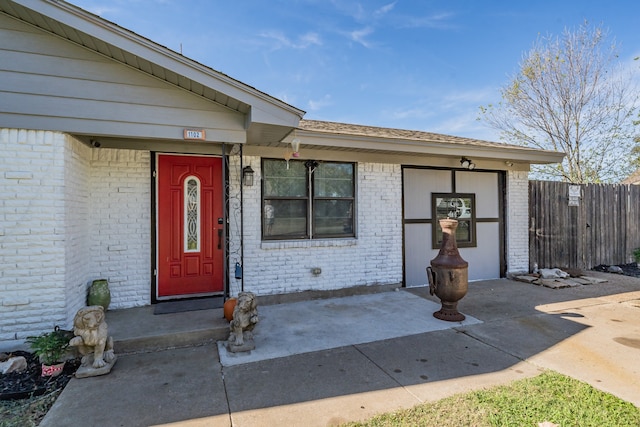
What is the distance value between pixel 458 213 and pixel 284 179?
384 centimetres

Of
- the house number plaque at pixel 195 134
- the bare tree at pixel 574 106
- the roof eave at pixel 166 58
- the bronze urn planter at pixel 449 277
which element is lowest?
the bronze urn planter at pixel 449 277

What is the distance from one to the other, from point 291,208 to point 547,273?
5769mm

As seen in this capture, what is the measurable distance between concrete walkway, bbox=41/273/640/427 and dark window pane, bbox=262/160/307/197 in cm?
212

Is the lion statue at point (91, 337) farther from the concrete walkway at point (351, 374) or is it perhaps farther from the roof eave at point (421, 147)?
the roof eave at point (421, 147)

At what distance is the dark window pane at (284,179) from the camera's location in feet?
18.0

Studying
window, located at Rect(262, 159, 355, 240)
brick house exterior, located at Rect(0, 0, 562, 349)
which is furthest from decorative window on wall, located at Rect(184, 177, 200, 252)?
window, located at Rect(262, 159, 355, 240)

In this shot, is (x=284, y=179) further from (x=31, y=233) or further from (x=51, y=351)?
(x=51, y=351)

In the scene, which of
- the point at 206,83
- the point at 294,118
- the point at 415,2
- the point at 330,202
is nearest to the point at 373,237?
the point at 330,202

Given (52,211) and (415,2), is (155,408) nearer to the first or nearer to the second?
(52,211)

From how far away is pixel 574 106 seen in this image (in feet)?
42.0

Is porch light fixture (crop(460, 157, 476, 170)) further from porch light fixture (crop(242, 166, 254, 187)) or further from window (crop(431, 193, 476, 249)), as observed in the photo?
porch light fixture (crop(242, 166, 254, 187))

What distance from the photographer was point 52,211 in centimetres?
354

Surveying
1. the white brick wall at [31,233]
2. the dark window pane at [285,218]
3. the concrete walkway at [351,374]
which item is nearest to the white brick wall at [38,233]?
the white brick wall at [31,233]

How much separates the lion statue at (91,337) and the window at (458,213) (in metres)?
5.71
